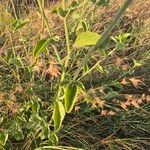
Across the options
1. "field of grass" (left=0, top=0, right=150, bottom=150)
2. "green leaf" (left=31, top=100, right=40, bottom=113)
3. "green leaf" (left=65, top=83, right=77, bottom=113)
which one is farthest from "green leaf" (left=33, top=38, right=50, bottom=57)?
"green leaf" (left=31, top=100, right=40, bottom=113)

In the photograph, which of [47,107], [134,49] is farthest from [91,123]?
[134,49]

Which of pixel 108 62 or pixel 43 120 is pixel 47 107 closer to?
pixel 43 120

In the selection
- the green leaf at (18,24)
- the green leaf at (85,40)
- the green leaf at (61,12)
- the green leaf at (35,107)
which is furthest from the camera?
the green leaf at (35,107)

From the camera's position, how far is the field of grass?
1570 mm

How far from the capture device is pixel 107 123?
2.02 metres

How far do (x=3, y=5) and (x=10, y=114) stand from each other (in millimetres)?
987

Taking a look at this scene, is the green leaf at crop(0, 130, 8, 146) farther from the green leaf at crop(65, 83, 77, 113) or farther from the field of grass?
the green leaf at crop(65, 83, 77, 113)

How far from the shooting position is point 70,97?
118cm

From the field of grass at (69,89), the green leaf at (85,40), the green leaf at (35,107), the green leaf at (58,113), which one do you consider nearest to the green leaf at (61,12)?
the field of grass at (69,89)

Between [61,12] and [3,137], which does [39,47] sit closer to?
[61,12]

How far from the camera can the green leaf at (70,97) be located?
1.16 metres

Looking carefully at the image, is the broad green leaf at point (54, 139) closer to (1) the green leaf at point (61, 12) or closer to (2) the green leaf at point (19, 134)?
(2) the green leaf at point (19, 134)

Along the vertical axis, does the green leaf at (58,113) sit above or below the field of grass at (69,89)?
above

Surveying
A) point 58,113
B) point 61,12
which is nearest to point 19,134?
point 58,113
